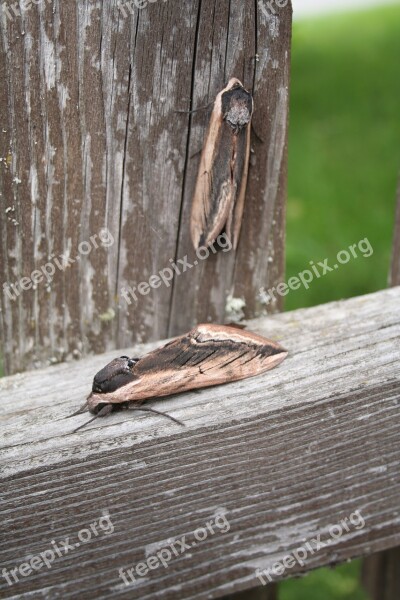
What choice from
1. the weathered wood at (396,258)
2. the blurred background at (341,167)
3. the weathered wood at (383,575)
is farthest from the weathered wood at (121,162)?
the blurred background at (341,167)

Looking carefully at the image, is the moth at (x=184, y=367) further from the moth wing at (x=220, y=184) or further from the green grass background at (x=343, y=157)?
the green grass background at (x=343, y=157)

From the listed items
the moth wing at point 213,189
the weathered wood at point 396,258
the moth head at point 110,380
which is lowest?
the moth head at point 110,380

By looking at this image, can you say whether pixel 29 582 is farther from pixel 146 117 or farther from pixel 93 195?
pixel 146 117

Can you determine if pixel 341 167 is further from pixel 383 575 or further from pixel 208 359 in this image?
pixel 208 359

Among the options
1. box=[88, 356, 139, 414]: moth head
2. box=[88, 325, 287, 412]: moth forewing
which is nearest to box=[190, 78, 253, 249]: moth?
box=[88, 325, 287, 412]: moth forewing

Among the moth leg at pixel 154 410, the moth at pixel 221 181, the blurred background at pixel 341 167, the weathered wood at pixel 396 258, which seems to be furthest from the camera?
the blurred background at pixel 341 167
